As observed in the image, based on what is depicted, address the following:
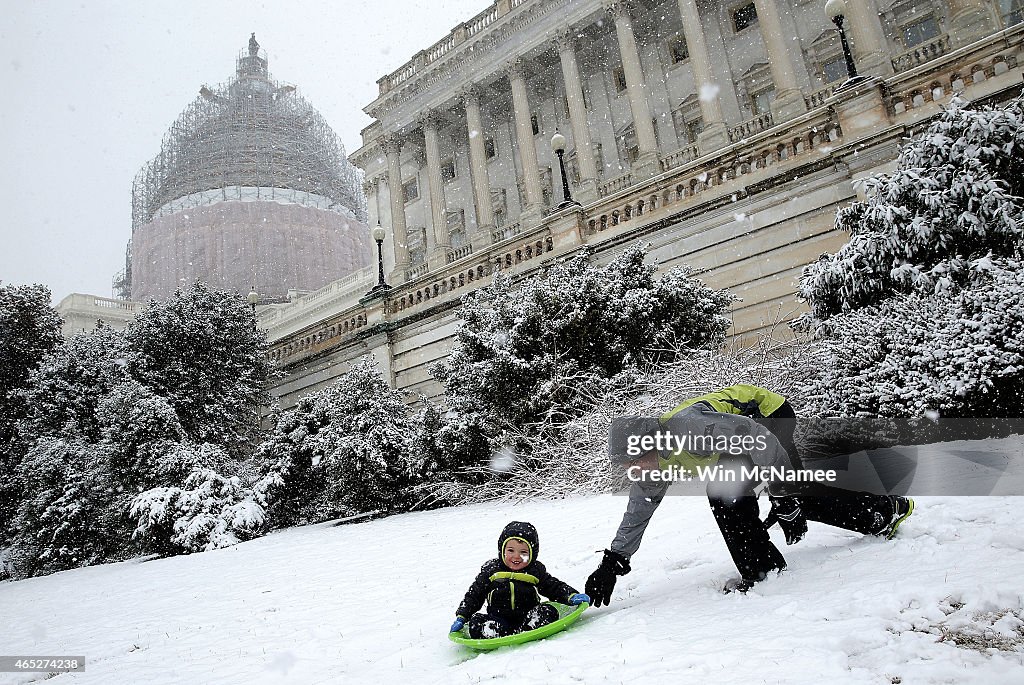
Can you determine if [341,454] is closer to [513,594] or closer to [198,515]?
[198,515]

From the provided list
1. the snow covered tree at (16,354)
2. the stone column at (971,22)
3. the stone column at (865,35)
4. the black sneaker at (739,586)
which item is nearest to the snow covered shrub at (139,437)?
the snow covered tree at (16,354)

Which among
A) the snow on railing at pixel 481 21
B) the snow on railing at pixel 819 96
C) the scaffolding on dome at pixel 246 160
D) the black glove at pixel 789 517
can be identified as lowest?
the black glove at pixel 789 517

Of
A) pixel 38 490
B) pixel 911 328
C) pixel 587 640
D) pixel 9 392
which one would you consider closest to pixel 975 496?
pixel 911 328

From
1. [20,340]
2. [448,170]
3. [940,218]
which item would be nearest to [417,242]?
[448,170]

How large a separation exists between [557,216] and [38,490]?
12913 mm

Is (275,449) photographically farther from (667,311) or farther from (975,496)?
(975,496)

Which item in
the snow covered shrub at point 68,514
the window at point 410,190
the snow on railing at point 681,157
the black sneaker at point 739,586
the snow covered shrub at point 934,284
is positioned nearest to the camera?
the black sneaker at point 739,586

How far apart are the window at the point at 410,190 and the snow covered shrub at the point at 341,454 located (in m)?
22.4

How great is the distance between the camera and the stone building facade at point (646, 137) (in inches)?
447

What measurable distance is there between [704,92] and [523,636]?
71.9 feet

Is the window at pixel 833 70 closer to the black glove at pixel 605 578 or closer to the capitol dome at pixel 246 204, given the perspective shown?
the black glove at pixel 605 578

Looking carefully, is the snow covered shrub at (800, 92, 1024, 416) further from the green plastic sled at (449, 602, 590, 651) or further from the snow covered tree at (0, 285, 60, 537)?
the snow covered tree at (0, 285, 60, 537)

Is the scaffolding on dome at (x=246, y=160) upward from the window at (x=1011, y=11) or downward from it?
upward

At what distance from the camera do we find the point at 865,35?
62.7ft
